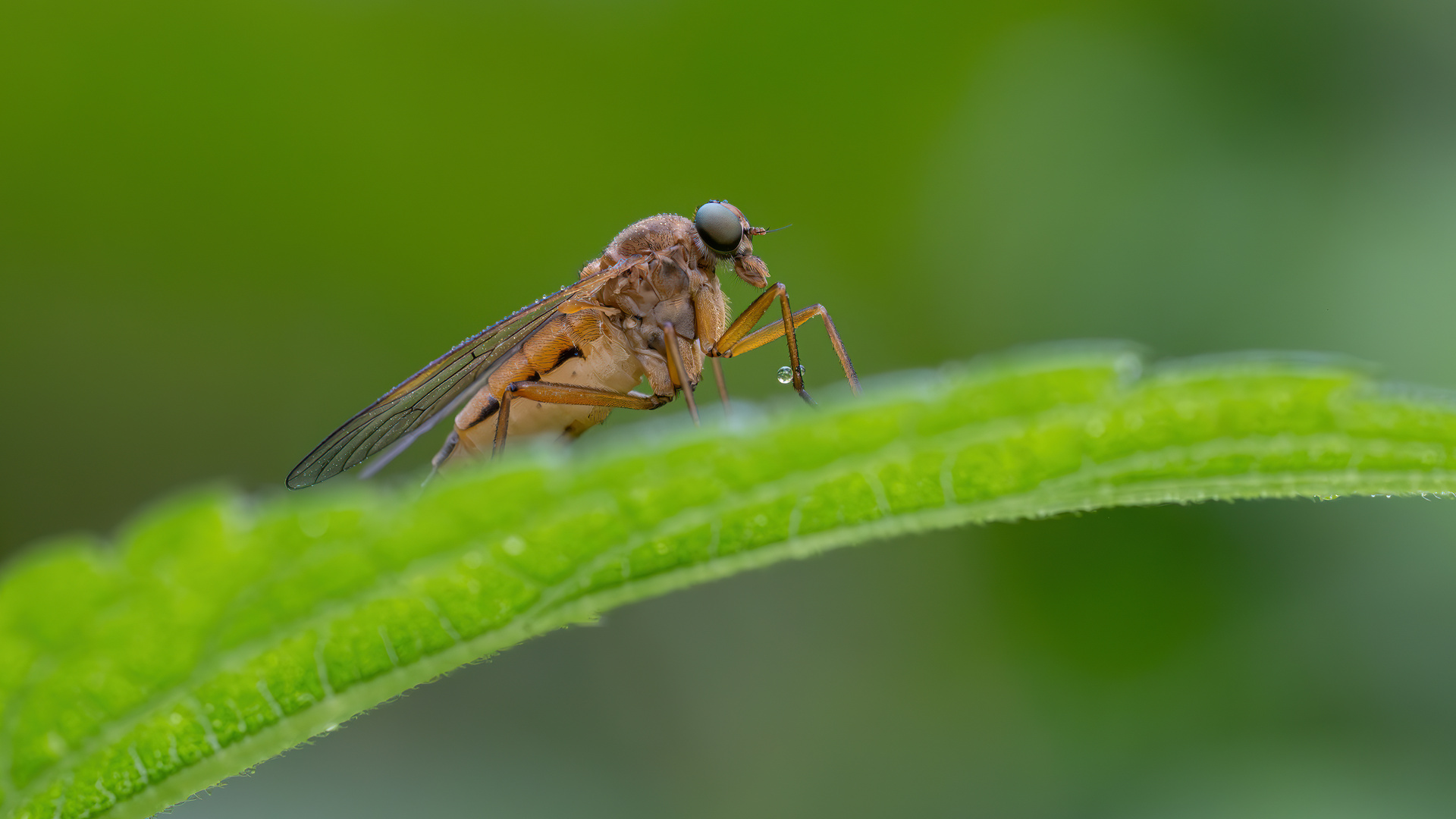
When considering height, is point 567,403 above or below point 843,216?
below

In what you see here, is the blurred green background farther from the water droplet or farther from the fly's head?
the water droplet

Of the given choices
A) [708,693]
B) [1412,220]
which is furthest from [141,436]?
[1412,220]

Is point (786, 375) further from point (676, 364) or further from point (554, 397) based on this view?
point (554, 397)

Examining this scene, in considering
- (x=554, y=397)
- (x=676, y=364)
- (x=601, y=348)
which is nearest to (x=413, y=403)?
(x=554, y=397)

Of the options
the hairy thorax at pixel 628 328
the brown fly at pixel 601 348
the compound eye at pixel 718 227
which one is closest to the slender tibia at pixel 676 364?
the brown fly at pixel 601 348

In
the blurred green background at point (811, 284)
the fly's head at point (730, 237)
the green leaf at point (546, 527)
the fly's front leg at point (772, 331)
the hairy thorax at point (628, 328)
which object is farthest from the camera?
the fly's head at point (730, 237)

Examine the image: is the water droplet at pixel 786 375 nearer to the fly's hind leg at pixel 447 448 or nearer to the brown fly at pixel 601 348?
the brown fly at pixel 601 348

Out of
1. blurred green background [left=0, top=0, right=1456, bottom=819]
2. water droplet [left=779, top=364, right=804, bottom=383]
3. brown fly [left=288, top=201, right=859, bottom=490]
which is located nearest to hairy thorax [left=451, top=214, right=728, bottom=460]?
brown fly [left=288, top=201, right=859, bottom=490]

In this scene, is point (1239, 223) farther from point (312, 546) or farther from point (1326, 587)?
point (312, 546)
